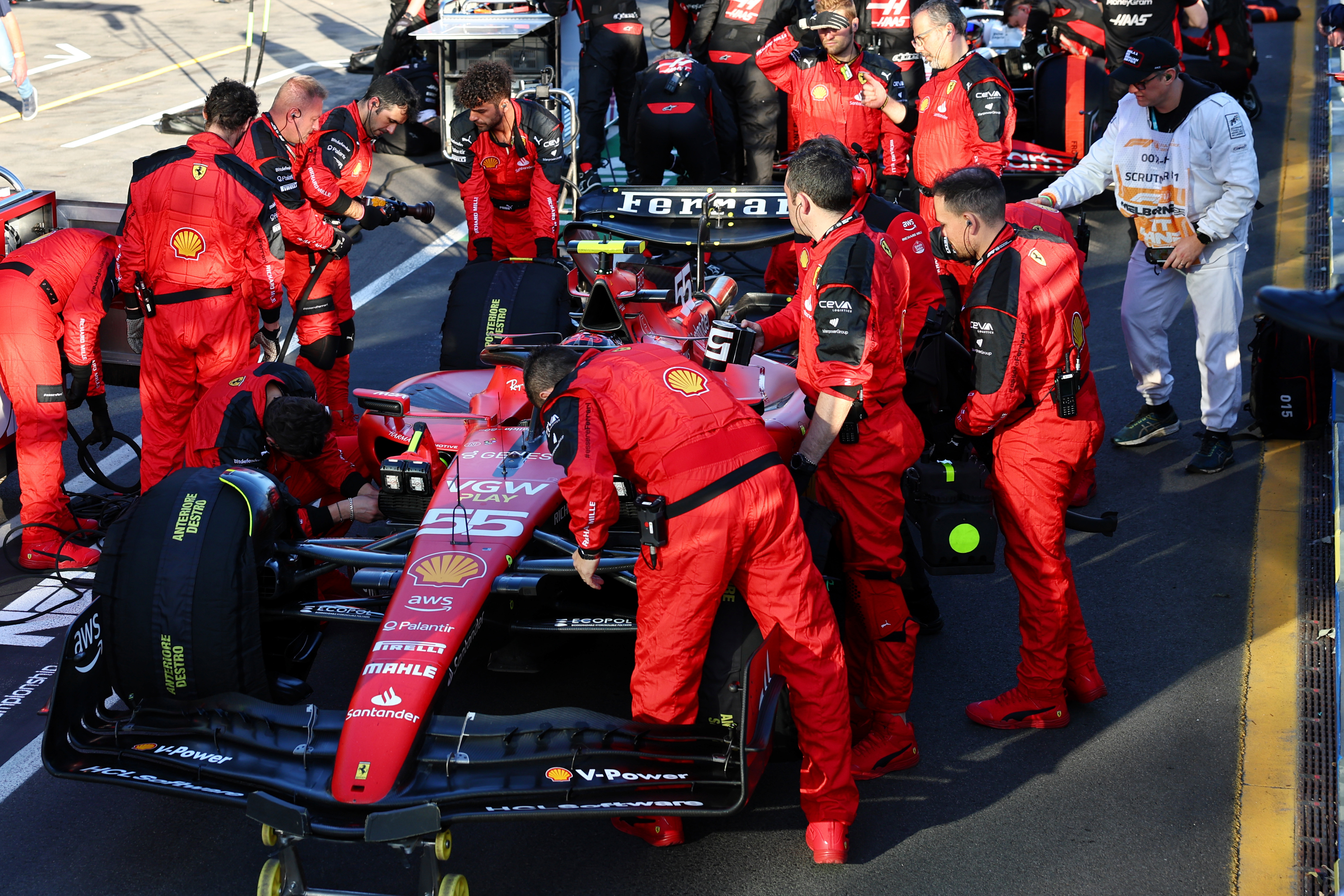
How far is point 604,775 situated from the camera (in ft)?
12.8

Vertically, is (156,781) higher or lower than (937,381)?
lower

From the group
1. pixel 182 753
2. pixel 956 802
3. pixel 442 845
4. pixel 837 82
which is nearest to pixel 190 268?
pixel 182 753

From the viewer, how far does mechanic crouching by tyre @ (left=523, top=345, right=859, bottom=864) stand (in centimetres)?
403

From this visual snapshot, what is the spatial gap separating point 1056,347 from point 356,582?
271 centimetres

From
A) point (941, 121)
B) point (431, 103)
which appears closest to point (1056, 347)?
point (941, 121)

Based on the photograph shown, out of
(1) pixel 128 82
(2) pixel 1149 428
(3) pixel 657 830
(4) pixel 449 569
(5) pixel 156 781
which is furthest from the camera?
(1) pixel 128 82

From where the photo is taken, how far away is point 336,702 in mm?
5223

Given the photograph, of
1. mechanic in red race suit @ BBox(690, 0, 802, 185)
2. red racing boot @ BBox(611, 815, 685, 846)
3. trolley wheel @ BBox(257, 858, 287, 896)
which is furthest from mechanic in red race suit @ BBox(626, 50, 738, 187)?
trolley wheel @ BBox(257, 858, 287, 896)

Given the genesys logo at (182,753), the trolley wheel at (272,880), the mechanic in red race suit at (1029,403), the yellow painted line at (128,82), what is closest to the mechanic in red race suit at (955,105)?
the mechanic in red race suit at (1029,403)

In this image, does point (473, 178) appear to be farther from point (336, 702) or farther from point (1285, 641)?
point (1285, 641)

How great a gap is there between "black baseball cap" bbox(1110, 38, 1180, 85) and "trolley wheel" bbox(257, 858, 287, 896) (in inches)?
196

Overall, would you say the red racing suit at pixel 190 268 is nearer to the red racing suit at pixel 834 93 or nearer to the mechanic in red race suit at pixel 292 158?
the mechanic in red race suit at pixel 292 158

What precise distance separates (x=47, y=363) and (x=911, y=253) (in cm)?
417

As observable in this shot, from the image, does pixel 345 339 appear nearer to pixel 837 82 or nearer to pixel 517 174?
pixel 517 174
